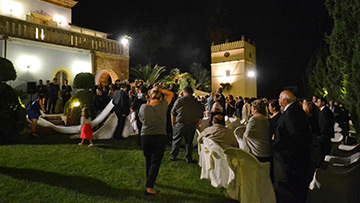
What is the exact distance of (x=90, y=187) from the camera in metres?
3.88

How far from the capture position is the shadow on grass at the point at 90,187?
3.55m

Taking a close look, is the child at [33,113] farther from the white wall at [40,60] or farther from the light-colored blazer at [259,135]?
the light-colored blazer at [259,135]

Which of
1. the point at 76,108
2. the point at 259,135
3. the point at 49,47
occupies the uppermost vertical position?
the point at 49,47

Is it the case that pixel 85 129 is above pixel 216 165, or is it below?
above

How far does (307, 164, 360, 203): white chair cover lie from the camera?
9.38 ft

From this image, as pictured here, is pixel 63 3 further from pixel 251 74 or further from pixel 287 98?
pixel 251 74

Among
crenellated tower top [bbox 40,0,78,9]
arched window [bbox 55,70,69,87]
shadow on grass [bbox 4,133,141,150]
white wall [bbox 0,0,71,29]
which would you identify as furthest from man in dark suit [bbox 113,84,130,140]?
crenellated tower top [bbox 40,0,78,9]

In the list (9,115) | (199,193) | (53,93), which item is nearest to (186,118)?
(199,193)

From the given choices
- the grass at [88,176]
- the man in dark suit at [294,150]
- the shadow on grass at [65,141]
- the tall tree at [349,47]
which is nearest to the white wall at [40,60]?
the shadow on grass at [65,141]

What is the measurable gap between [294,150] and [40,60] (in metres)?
14.0

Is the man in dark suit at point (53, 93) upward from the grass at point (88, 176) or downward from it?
upward

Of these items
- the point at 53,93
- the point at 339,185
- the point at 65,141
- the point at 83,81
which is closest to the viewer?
the point at 339,185

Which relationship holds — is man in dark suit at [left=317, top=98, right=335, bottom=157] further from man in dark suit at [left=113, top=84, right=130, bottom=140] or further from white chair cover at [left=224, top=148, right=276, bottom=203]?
man in dark suit at [left=113, top=84, right=130, bottom=140]

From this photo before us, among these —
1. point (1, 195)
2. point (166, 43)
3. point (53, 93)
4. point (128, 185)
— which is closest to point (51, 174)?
point (1, 195)
